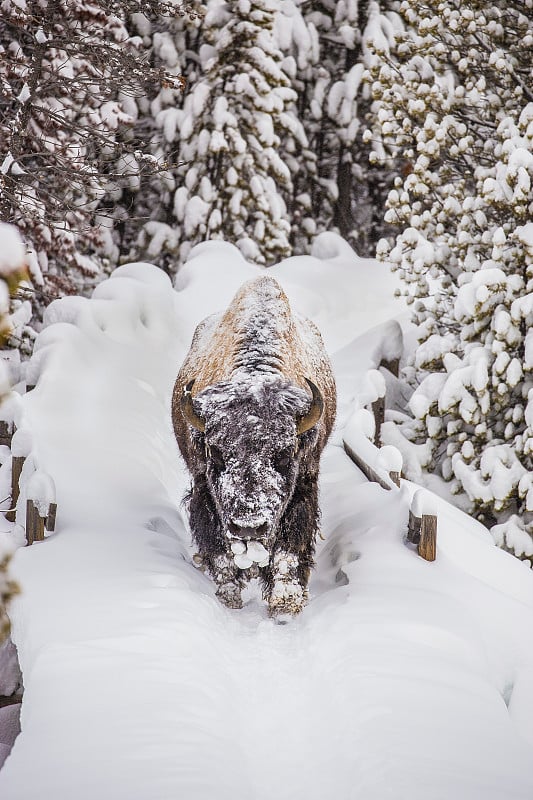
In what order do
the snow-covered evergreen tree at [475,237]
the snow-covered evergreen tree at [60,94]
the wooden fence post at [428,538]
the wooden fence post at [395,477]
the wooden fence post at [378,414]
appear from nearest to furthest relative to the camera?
the wooden fence post at [428,538], the snow-covered evergreen tree at [60,94], the wooden fence post at [395,477], the snow-covered evergreen tree at [475,237], the wooden fence post at [378,414]

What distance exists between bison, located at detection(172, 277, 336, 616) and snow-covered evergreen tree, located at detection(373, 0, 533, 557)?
268cm

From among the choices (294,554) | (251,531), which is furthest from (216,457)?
(294,554)

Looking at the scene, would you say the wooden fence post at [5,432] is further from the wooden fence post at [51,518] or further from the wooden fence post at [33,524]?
the wooden fence post at [33,524]

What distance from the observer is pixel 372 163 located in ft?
36.2

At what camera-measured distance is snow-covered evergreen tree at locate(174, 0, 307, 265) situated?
14.2 metres

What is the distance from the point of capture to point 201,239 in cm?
1502

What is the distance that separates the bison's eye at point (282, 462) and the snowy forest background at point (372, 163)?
1934 millimetres

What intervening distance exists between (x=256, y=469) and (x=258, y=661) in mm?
1174

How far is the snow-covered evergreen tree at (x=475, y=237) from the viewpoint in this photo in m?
7.74

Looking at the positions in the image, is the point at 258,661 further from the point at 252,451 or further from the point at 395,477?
the point at 395,477

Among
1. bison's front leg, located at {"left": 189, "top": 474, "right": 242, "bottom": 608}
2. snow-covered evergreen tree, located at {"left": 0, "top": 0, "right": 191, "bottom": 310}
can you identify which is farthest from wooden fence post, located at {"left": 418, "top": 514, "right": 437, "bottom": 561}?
snow-covered evergreen tree, located at {"left": 0, "top": 0, "right": 191, "bottom": 310}

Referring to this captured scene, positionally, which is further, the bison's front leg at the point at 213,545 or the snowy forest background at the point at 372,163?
the snowy forest background at the point at 372,163

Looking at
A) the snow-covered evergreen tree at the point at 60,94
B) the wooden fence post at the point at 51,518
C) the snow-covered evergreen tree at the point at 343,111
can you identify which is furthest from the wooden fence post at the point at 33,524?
the snow-covered evergreen tree at the point at 343,111

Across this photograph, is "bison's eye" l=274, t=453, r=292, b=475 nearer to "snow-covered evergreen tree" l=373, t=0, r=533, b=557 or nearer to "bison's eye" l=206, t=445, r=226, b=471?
"bison's eye" l=206, t=445, r=226, b=471
